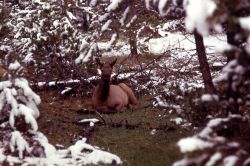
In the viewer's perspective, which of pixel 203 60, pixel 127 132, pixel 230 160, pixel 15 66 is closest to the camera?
pixel 230 160

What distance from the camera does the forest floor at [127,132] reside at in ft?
28.9

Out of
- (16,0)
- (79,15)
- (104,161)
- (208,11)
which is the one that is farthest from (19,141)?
(16,0)

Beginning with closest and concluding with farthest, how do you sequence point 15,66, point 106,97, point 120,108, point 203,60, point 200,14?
point 200,14 < point 15,66 < point 203,60 < point 106,97 < point 120,108

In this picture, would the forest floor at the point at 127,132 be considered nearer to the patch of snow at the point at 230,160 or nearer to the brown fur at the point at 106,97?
the brown fur at the point at 106,97

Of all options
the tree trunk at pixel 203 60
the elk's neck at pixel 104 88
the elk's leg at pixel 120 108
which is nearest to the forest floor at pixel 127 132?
the elk's leg at pixel 120 108

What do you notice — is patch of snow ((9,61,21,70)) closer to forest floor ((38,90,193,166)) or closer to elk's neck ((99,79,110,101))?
forest floor ((38,90,193,166))

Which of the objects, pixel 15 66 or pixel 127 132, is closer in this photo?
pixel 15 66

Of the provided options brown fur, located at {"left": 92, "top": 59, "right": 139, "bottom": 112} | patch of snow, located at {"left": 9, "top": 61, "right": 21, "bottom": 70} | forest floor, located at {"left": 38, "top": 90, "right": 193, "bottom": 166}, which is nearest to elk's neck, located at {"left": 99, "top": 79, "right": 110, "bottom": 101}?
brown fur, located at {"left": 92, "top": 59, "right": 139, "bottom": 112}

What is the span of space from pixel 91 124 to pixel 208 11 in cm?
651

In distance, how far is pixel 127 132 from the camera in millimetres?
10398

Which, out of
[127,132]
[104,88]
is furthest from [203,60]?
[104,88]

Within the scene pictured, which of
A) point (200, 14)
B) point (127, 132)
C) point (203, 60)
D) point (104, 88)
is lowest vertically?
point (127, 132)

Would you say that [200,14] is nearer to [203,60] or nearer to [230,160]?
[230,160]

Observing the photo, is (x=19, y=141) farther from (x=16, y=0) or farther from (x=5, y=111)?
(x=16, y=0)
